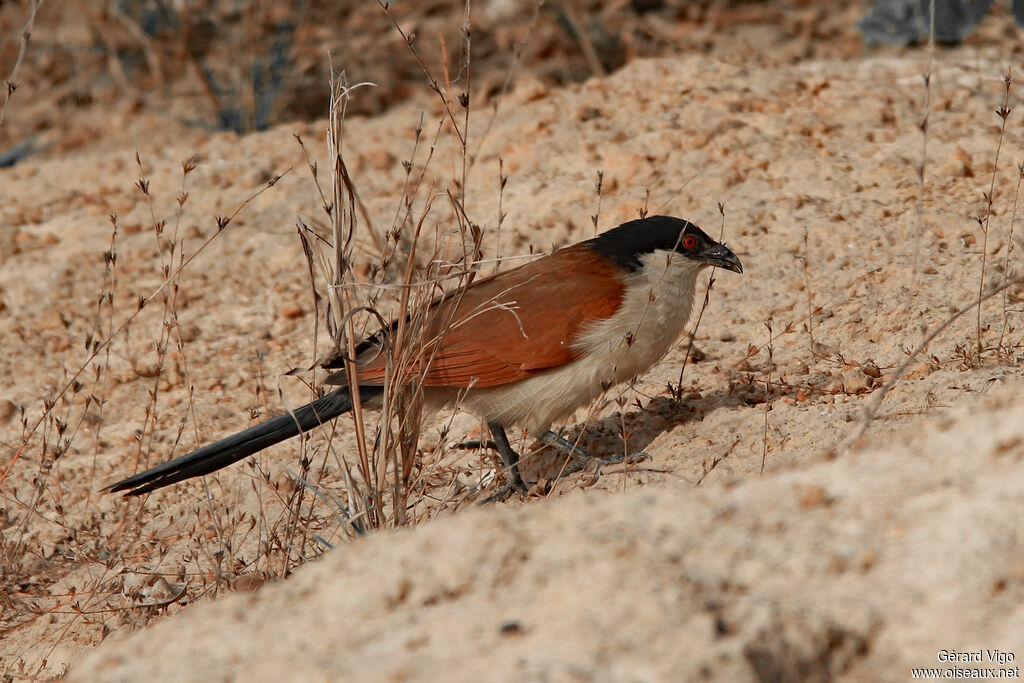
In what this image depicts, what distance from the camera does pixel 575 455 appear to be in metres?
4.31

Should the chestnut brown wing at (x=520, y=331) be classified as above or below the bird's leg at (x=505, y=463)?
above

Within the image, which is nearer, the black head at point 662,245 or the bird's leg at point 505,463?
the bird's leg at point 505,463

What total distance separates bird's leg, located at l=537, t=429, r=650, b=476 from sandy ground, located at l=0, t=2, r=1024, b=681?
0.12 metres

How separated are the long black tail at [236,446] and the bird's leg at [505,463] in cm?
55

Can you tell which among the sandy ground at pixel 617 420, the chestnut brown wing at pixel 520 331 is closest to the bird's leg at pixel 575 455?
the sandy ground at pixel 617 420

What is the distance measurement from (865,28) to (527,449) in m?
4.50

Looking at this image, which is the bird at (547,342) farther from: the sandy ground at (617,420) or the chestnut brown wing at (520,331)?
the sandy ground at (617,420)

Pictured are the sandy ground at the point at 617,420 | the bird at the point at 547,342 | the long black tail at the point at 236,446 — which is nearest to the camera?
the sandy ground at the point at 617,420

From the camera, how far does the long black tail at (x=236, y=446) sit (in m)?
3.51

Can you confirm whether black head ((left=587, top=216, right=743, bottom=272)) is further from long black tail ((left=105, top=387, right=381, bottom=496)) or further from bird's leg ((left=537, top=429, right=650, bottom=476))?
long black tail ((left=105, top=387, right=381, bottom=496))

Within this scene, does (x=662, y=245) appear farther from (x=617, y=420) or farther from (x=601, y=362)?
(x=617, y=420)

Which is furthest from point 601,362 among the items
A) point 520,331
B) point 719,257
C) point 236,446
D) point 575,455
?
point 236,446

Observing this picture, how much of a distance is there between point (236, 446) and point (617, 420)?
1.70 meters

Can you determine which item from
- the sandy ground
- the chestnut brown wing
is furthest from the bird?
the sandy ground
